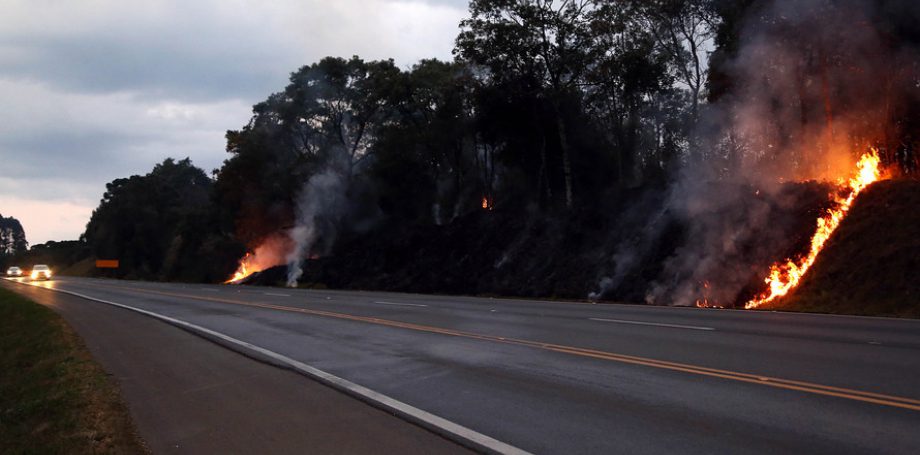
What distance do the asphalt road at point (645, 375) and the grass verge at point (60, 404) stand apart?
223cm

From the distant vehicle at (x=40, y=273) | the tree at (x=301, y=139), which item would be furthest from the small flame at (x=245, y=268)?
the distant vehicle at (x=40, y=273)

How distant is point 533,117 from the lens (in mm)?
38750

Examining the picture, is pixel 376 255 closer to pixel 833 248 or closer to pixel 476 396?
pixel 833 248

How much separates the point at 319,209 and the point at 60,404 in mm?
48526

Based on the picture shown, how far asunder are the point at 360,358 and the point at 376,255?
3842 cm

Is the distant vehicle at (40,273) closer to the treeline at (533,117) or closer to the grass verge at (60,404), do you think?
the treeline at (533,117)

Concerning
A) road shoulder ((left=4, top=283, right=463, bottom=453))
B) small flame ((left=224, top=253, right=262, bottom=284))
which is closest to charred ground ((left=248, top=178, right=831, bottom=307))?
small flame ((left=224, top=253, right=262, bottom=284))

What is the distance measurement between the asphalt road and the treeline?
14839 mm

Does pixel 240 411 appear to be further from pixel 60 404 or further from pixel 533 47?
pixel 533 47

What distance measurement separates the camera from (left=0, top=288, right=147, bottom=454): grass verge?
6.71 metres

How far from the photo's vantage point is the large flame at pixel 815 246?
22297 mm

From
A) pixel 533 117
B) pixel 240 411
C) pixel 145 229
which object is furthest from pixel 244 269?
pixel 240 411

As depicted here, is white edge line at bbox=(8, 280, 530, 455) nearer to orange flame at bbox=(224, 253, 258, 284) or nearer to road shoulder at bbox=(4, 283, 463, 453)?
road shoulder at bbox=(4, 283, 463, 453)

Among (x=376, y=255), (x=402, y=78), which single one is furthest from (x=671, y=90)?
(x=376, y=255)
